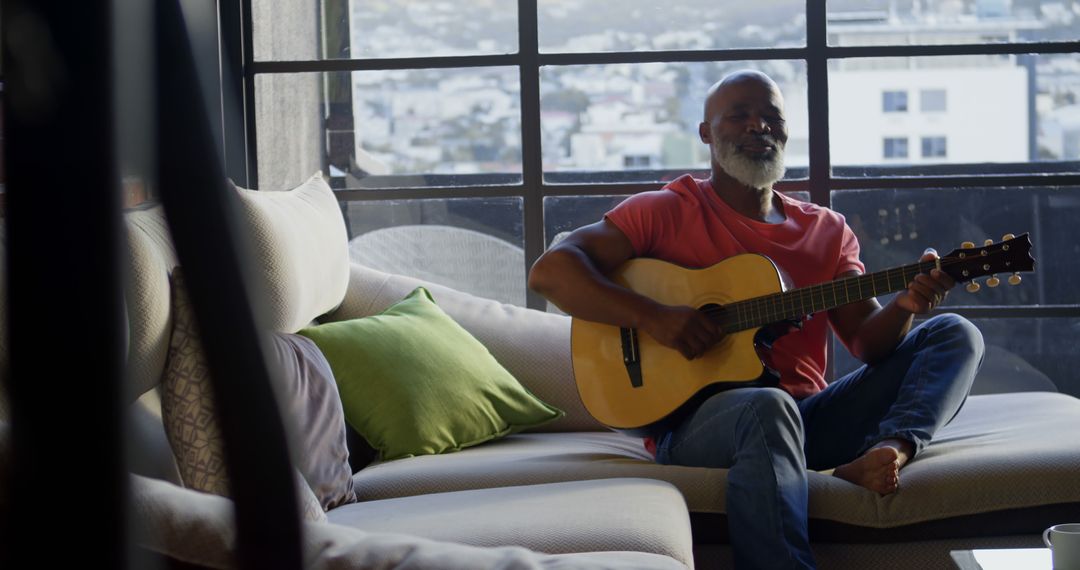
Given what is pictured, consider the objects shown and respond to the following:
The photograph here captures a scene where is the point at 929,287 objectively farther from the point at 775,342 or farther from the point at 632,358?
the point at 632,358

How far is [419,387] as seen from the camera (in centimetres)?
246

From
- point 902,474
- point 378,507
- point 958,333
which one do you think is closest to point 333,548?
point 378,507

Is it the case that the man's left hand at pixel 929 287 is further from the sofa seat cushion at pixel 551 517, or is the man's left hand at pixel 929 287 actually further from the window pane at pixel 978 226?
the window pane at pixel 978 226

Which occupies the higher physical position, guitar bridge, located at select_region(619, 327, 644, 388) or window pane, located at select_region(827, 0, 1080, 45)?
window pane, located at select_region(827, 0, 1080, 45)

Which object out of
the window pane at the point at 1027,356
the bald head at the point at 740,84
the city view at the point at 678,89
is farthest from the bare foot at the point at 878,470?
the city view at the point at 678,89

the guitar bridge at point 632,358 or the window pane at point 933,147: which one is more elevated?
the window pane at point 933,147

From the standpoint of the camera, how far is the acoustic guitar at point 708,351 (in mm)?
2203

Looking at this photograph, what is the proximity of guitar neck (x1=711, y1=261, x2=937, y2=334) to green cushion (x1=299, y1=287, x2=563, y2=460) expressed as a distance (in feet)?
1.91

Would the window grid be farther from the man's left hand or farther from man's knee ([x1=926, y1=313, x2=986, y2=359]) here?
the man's left hand

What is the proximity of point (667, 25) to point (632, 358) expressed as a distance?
4.60ft

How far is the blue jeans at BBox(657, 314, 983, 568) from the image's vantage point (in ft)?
6.54

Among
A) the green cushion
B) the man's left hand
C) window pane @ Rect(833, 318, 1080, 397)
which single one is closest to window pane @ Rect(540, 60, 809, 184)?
window pane @ Rect(833, 318, 1080, 397)

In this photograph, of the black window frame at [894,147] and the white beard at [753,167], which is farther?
the black window frame at [894,147]

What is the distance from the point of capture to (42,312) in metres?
0.22
